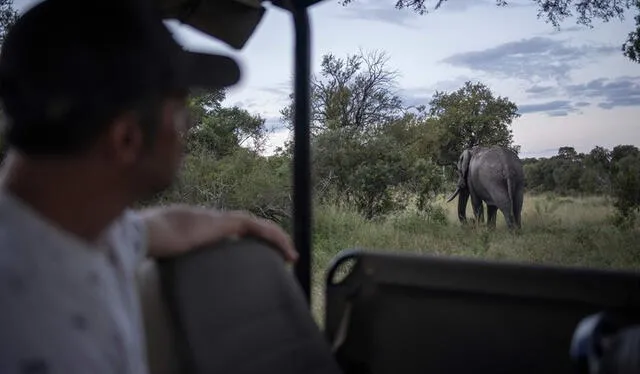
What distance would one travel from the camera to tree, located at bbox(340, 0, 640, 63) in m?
5.16

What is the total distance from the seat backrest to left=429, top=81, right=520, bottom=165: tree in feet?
25.0

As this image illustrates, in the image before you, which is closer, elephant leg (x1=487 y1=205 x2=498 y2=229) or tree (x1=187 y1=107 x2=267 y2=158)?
tree (x1=187 y1=107 x2=267 y2=158)

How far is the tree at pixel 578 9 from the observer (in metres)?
5.16

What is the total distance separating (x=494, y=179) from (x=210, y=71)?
1026cm

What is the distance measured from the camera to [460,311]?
1997 mm

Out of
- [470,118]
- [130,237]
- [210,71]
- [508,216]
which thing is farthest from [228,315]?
[508,216]

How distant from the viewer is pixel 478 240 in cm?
838

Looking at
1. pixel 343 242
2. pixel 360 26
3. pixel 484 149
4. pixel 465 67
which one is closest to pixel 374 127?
pixel 465 67

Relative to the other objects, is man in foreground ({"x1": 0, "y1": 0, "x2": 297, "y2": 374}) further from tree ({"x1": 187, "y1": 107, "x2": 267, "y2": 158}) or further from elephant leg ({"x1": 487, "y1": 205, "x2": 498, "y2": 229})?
elephant leg ({"x1": 487, "y1": 205, "x2": 498, "y2": 229})

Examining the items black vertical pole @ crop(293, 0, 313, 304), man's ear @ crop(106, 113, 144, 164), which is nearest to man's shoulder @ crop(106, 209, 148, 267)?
man's ear @ crop(106, 113, 144, 164)

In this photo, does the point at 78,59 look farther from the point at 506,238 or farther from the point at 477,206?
the point at 477,206

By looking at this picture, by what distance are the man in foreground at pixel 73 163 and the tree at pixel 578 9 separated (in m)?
3.96

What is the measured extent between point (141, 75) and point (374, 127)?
9106mm

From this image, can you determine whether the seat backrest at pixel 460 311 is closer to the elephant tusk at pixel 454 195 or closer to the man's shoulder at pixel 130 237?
the man's shoulder at pixel 130 237
